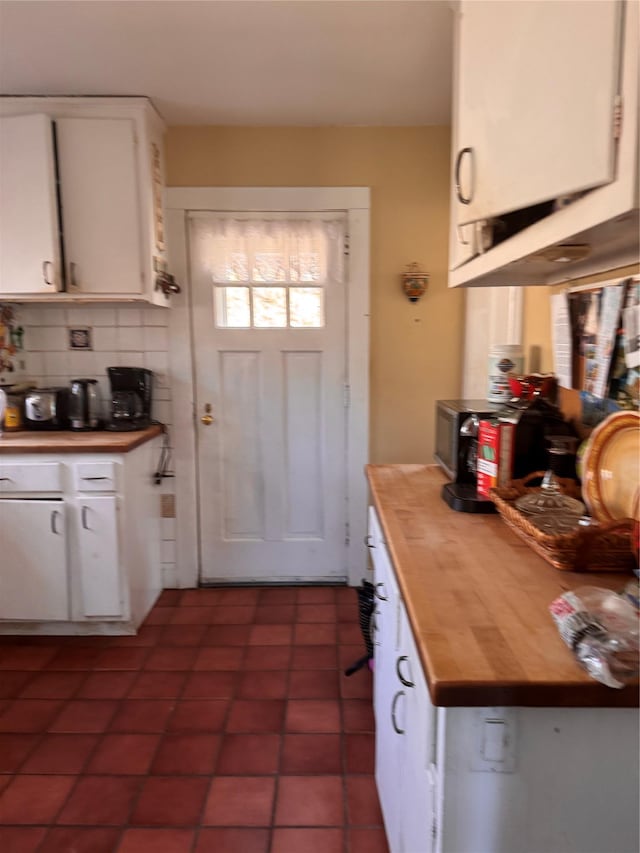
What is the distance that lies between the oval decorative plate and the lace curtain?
6.03 feet

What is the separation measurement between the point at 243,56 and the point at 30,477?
190 centimetres

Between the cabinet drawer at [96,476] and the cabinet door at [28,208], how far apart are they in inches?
32.0

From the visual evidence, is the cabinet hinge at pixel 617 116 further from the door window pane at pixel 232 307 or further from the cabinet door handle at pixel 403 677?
the door window pane at pixel 232 307

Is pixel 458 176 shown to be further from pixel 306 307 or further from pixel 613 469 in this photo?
pixel 306 307

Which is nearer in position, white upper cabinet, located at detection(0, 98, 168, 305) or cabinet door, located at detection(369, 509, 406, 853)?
cabinet door, located at detection(369, 509, 406, 853)

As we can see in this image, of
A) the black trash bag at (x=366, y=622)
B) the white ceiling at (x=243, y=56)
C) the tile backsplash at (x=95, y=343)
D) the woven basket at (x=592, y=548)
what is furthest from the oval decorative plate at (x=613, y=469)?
the tile backsplash at (x=95, y=343)

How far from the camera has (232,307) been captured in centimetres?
293

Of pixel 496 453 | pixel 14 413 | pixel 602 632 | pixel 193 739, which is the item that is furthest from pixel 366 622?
pixel 14 413

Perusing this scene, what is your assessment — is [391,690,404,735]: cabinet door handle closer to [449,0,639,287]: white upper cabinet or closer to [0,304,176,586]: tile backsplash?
[449,0,639,287]: white upper cabinet

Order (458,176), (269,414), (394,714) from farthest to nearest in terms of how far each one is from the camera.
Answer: (269,414), (458,176), (394,714)

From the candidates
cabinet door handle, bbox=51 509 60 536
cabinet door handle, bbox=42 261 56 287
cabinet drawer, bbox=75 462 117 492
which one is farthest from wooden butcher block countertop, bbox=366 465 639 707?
cabinet door handle, bbox=42 261 56 287

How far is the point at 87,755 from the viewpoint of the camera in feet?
6.13

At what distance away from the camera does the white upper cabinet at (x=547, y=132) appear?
31.1 inches

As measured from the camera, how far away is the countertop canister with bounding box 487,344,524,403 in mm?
1877
